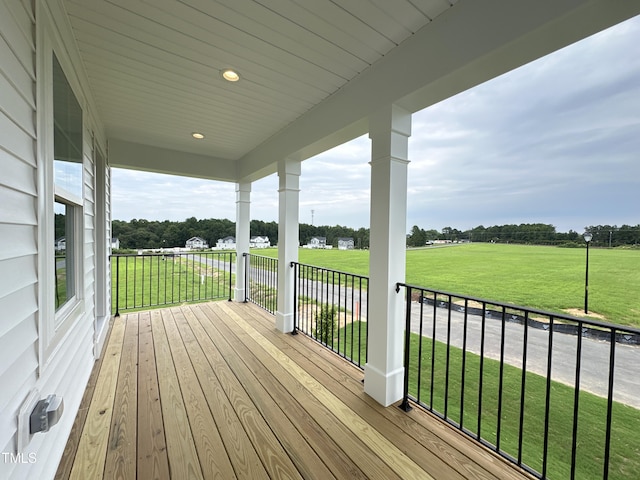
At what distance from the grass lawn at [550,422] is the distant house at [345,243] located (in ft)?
7.39

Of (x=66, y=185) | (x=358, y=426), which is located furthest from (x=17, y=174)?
(x=358, y=426)

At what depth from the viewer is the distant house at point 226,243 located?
17.2ft

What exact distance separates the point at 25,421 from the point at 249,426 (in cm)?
111

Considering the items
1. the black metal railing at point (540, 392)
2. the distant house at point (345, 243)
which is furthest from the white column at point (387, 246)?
the distant house at point (345, 243)

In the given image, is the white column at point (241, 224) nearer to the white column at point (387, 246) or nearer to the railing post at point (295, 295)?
the railing post at point (295, 295)

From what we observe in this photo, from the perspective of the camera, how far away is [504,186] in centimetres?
876

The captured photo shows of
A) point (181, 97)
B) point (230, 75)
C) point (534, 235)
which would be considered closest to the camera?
point (230, 75)

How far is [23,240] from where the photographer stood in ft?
3.32

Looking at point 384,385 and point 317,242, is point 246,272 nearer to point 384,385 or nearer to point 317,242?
point 317,242

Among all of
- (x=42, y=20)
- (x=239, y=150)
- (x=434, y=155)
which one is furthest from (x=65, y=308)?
(x=434, y=155)

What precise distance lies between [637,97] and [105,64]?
8314 mm

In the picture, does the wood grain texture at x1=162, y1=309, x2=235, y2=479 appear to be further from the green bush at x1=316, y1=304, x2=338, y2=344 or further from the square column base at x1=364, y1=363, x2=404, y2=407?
the green bush at x1=316, y1=304, x2=338, y2=344

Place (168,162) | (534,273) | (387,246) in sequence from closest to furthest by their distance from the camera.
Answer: (387,246)
(168,162)
(534,273)

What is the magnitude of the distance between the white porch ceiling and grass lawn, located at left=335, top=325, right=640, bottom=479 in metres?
2.07
